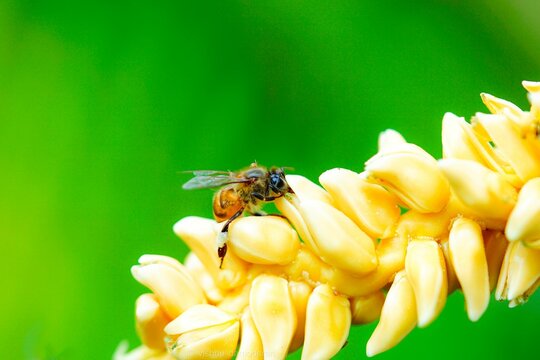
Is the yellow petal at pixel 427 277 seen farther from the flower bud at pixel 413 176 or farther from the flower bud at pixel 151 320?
the flower bud at pixel 151 320

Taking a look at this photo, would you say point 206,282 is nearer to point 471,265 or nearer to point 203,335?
point 203,335

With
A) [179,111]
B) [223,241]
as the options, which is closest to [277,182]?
[223,241]

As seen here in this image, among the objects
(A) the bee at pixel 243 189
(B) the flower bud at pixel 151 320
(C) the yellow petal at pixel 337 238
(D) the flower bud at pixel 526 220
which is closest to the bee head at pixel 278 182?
(A) the bee at pixel 243 189

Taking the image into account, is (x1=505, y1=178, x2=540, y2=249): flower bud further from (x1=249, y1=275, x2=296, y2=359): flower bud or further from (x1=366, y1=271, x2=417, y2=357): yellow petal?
(x1=249, y1=275, x2=296, y2=359): flower bud

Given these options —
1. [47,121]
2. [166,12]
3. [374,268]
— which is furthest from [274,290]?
[166,12]

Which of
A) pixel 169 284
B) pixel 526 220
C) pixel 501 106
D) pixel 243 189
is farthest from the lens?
pixel 243 189

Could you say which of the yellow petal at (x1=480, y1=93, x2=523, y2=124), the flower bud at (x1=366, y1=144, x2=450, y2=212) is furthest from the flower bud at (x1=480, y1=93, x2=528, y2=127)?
the flower bud at (x1=366, y1=144, x2=450, y2=212)
